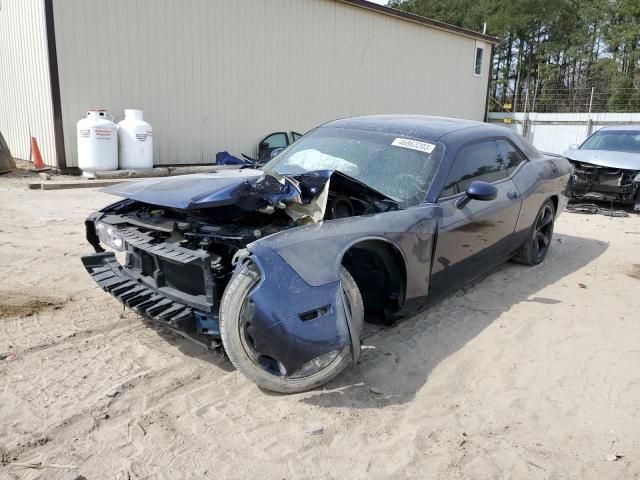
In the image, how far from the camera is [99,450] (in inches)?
90.4

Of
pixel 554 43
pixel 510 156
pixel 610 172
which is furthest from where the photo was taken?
pixel 554 43

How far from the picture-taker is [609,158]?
851 centimetres

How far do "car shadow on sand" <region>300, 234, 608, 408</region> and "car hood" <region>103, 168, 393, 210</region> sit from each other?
101cm

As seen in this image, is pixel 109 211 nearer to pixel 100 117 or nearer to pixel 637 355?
pixel 637 355

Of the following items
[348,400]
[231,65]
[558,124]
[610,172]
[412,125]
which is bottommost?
[348,400]

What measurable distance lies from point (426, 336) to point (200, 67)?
36.0ft

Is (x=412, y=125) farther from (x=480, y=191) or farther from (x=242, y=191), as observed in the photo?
(x=242, y=191)

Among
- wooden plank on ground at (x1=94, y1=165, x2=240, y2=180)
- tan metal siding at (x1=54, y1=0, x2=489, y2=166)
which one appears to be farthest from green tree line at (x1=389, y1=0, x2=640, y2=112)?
wooden plank on ground at (x1=94, y1=165, x2=240, y2=180)

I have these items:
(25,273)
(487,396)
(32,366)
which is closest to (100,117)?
(25,273)

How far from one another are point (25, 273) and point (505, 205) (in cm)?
431

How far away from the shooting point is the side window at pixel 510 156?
4688mm

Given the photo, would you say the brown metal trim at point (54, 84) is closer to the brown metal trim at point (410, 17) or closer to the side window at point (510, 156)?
the brown metal trim at point (410, 17)

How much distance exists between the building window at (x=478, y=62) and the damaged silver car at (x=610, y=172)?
12.7 meters

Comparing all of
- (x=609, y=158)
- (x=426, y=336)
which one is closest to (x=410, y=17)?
(x=609, y=158)
